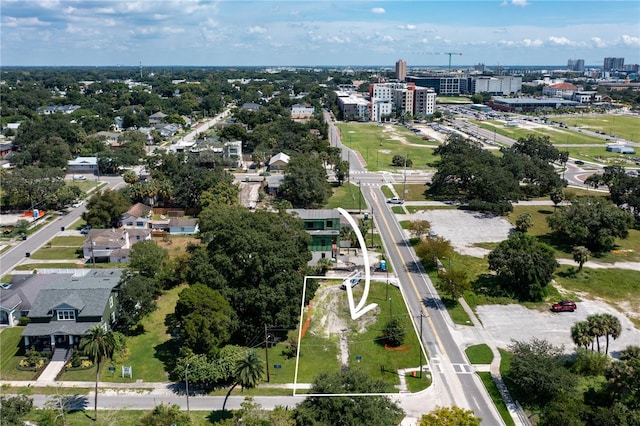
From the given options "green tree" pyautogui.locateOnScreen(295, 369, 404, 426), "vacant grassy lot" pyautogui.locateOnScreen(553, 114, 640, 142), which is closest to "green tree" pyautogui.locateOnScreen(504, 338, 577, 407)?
"green tree" pyautogui.locateOnScreen(295, 369, 404, 426)

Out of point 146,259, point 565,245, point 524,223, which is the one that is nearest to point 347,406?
point 146,259

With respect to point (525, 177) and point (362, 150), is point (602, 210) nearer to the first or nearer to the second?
point (525, 177)

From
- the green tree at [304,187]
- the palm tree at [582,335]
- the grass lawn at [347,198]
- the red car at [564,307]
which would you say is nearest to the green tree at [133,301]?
the palm tree at [582,335]

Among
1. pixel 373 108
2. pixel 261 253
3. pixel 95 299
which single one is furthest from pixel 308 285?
pixel 373 108

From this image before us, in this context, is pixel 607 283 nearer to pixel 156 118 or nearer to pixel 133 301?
pixel 133 301

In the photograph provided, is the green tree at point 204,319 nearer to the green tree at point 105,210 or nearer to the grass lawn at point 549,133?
the green tree at point 105,210

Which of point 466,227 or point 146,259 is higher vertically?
point 146,259
